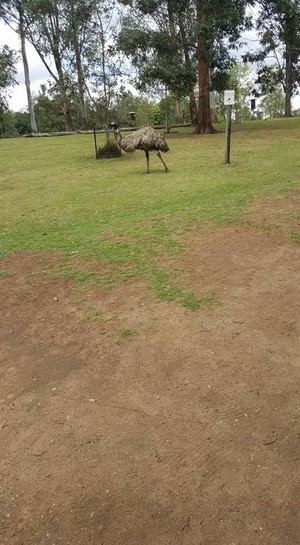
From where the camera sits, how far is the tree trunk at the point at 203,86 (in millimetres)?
14670

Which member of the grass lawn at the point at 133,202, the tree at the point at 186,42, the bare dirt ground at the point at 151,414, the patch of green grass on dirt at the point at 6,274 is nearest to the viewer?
the bare dirt ground at the point at 151,414

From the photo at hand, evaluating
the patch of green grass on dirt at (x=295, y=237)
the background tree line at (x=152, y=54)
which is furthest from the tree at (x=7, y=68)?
the patch of green grass on dirt at (x=295, y=237)

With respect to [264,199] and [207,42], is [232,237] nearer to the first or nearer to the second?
[264,199]

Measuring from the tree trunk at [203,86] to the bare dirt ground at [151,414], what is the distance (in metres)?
13.3

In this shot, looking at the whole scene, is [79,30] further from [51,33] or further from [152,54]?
[152,54]

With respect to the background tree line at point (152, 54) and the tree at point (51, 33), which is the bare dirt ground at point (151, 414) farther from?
the tree at point (51, 33)

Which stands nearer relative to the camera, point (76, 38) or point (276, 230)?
point (276, 230)

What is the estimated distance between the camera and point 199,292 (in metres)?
4.18

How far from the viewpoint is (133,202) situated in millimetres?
7500

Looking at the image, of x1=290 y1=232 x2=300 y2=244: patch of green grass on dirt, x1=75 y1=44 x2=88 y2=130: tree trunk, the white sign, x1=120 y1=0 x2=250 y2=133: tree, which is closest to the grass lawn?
x1=290 y1=232 x2=300 y2=244: patch of green grass on dirt

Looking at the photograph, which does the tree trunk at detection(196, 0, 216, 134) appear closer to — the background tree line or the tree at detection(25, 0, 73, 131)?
the background tree line

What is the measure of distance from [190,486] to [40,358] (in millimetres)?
1730

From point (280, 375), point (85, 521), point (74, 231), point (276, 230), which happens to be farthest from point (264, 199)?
point (85, 521)

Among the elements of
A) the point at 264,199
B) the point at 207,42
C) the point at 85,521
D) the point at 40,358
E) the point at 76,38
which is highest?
the point at 76,38
